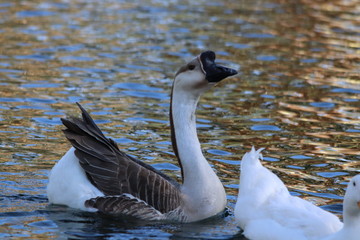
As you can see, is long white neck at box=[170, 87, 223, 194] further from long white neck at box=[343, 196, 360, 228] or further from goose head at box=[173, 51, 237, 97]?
long white neck at box=[343, 196, 360, 228]

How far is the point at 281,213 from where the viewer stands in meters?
8.30

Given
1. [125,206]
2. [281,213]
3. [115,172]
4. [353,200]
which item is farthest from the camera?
[115,172]

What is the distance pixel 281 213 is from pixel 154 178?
157 centimetres

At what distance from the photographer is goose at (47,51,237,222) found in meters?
9.01

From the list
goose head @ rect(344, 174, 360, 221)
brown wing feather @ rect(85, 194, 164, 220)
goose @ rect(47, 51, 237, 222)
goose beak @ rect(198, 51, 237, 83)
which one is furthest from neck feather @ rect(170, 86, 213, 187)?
goose head @ rect(344, 174, 360, 221)

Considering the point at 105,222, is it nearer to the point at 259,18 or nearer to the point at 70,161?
the point at 70,161

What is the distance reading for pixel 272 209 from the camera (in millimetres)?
8406

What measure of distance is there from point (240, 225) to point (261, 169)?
26.3 inches

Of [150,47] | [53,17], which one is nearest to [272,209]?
[150,47]

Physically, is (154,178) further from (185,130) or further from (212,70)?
(212,70)

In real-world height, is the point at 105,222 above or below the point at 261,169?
below

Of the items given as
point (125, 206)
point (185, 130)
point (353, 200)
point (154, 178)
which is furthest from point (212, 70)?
point (353, 200)

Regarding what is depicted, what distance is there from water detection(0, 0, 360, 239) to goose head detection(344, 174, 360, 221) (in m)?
1.46

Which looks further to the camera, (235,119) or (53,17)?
(53,17)
